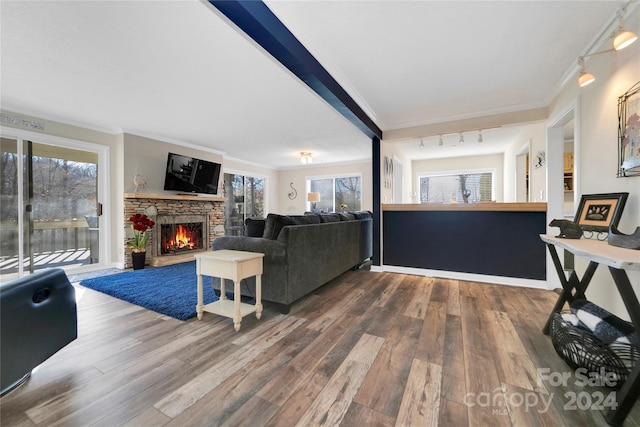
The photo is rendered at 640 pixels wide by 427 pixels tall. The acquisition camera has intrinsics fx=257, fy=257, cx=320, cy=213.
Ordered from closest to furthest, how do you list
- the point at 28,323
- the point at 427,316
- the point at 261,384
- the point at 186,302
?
the point at 28,323, the point at 261,384, the point at 427,316, the point at 186,302

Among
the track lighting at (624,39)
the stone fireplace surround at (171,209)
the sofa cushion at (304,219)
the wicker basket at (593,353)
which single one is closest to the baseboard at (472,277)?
the sofa cushion at (304,219)

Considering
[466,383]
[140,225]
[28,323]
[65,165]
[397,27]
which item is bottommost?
[466,383]

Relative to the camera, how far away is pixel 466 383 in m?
→ 1.47

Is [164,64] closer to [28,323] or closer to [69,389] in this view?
[28,323]

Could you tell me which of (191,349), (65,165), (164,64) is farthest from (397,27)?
(65,165)

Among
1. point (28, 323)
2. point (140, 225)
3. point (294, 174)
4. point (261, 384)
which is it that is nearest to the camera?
point (28, 323)

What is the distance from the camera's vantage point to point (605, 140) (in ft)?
6.67

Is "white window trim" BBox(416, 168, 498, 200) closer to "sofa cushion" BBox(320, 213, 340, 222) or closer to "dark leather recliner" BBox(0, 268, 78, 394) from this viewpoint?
"sofa cushion" BBox(320, 213, 340, 222)

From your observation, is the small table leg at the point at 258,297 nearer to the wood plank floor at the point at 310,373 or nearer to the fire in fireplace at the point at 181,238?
the wood plank floor at the point at 310,373

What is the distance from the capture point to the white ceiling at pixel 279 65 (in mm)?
1806

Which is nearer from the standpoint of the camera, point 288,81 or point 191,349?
point 191,349

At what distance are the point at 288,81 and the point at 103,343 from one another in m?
2.87

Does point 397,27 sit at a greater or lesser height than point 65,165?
greater

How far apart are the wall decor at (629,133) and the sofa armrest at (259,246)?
2591mm
